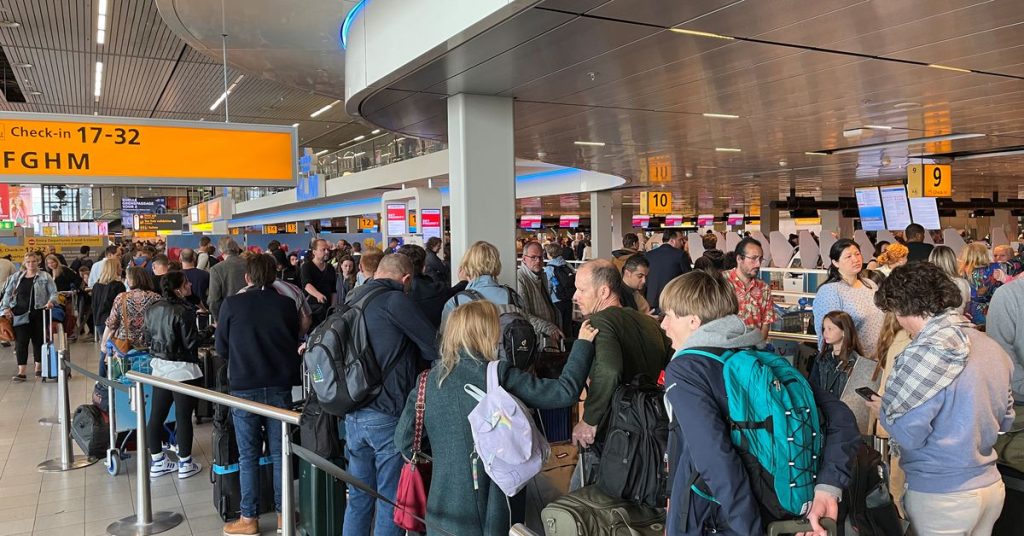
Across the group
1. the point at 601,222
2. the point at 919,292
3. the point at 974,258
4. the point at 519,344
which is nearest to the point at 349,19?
the point at 519,344

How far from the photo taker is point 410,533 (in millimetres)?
3670

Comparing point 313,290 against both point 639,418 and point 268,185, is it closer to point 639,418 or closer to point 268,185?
point 268,185

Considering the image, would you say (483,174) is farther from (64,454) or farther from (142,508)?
(64,454)

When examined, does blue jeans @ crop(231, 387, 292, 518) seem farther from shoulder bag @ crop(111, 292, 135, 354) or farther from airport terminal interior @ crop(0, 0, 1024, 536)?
shoulder bag @ crop(111, 292, 135, 354)

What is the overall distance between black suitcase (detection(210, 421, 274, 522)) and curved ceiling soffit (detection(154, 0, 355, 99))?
3.50m

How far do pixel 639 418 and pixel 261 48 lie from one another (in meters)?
6.22

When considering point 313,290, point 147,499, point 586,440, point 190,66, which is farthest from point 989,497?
point 190,66

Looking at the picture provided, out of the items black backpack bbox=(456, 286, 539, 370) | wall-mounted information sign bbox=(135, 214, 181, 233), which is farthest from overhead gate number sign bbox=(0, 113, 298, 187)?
wall-mounted information sign bbox=(135, 214, 181, 233)

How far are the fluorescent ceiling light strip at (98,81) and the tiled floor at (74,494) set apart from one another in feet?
24.9

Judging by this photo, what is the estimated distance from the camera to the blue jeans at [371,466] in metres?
3.81

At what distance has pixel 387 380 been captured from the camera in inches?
151

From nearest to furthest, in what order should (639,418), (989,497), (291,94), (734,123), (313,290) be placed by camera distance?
(989,497), (639,418), (734,123), (313,290), (291,94)

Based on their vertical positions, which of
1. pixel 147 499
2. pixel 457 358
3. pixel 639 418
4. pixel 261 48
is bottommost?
pixel 147 499

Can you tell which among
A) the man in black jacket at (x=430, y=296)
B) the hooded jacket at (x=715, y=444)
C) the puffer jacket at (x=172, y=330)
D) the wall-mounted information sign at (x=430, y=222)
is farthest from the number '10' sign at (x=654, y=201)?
the hooded jacket at (x=715, y=444)
